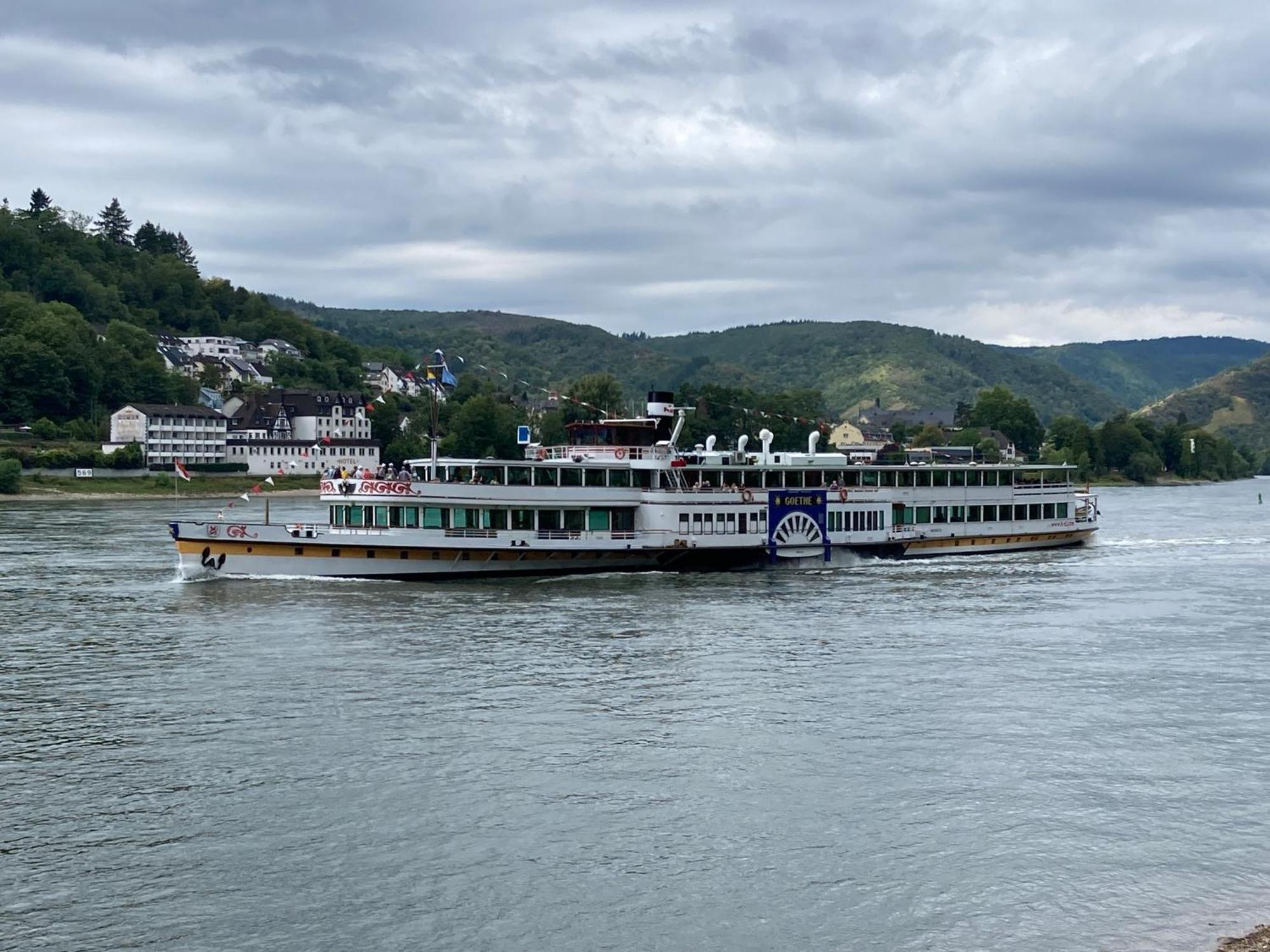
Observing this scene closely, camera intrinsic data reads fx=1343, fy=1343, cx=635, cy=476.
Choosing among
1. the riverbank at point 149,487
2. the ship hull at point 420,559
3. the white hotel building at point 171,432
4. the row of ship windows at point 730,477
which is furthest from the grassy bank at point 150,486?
the row of ship windows at point 730,477

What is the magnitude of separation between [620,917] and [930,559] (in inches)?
2099

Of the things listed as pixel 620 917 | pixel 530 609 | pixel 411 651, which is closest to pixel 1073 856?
pixel 620 917

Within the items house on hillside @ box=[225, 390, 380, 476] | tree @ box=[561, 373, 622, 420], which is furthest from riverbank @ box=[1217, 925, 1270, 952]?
Result: house on hillside @ box=[225, 390, 380, 476]

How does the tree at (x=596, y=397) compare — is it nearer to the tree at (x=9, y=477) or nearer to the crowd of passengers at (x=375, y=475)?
the tree at (x=9, y=477)

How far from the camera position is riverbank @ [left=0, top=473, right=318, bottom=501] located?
436ft

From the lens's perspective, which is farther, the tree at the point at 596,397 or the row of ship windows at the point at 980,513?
the tree at the point at 596,397

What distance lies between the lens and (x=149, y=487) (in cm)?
14500

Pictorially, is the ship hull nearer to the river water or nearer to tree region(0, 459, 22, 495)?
the river water

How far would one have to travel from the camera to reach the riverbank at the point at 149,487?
133 meters

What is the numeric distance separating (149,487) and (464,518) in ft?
323

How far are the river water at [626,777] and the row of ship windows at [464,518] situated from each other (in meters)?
7.01

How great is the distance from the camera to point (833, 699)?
3384 cm

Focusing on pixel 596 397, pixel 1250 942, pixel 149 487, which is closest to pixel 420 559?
pixel 1250 942

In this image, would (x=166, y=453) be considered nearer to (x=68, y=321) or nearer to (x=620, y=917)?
(x=68, y=321)
